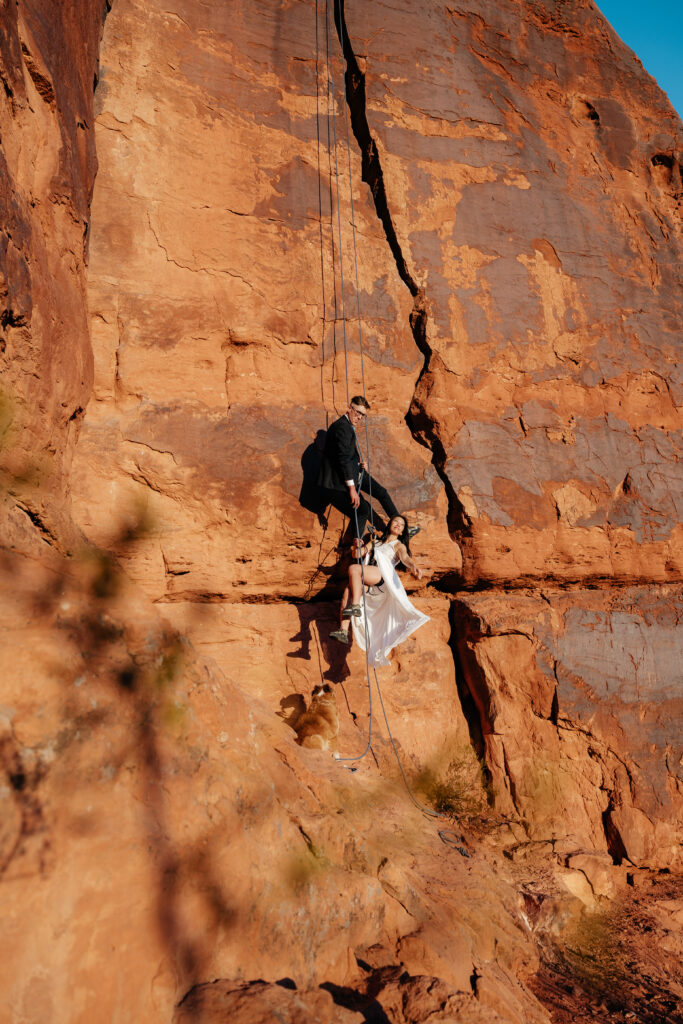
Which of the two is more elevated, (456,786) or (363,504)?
(363,504)

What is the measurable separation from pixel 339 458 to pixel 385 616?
1.39 meters

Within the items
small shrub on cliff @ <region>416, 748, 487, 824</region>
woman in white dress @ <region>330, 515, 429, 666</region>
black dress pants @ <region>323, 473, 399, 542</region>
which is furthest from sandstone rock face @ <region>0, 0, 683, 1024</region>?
woman in white dress @ <region>330, 515, 429, 666</region>

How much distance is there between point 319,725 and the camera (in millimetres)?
5328

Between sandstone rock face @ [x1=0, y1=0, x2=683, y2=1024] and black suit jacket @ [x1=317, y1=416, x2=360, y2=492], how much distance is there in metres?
0.29

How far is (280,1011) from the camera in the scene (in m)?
2.50

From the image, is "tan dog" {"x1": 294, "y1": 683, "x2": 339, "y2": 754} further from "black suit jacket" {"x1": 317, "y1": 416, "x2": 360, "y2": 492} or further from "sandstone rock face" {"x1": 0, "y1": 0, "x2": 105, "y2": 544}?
"sandstone rock face" {"x1": 0, "y1": 0, "x2": 105, "y2": 544}

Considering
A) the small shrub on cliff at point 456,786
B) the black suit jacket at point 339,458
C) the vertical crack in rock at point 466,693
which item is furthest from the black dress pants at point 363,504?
the small shrub on cliff at point 456,786

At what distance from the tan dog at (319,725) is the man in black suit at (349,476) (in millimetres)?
1473

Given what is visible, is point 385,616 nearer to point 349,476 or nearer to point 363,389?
point 349,476

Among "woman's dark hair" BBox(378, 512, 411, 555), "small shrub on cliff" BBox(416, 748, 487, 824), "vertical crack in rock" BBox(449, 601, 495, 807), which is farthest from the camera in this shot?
"vertical crack in rock" BBox(449, 601, 495, 807)

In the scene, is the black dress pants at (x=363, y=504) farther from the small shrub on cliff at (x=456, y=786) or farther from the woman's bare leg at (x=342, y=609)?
the small shrub on cliff at (x=456, y=786)

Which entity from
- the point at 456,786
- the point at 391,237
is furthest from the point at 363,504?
the point at 391,237

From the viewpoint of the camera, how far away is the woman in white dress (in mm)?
5691

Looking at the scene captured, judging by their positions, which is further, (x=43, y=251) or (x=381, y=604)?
(x=381, y=604)
